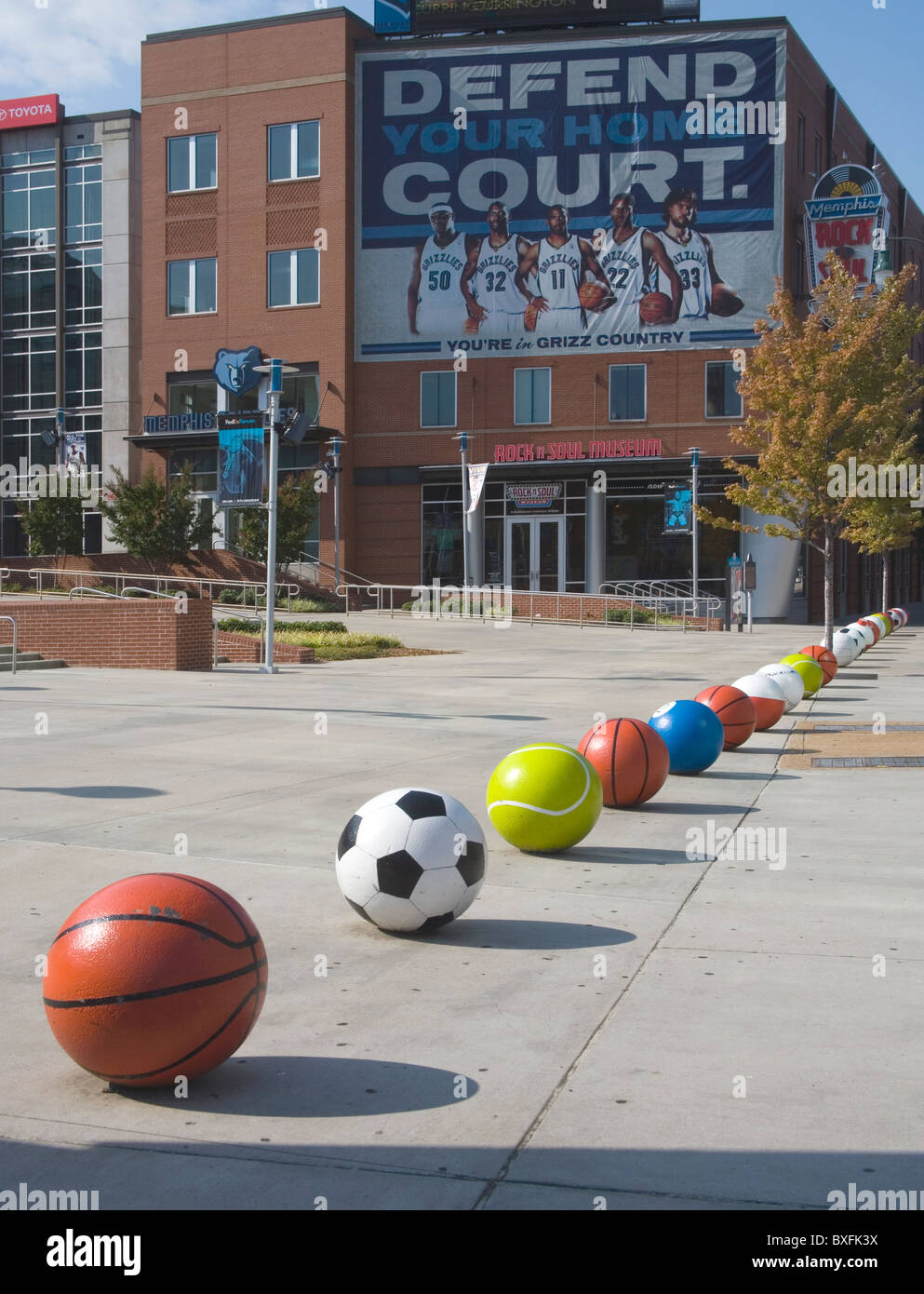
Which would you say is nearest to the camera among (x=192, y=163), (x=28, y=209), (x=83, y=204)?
(x=192, y=163)

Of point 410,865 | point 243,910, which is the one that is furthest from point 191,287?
point 243,910

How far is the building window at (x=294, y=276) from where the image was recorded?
50.9 metres

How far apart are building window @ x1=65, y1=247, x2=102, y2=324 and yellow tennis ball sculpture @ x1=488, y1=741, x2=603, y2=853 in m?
55.3

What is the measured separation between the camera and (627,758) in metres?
10.6

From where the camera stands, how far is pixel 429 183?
5003 centimetres

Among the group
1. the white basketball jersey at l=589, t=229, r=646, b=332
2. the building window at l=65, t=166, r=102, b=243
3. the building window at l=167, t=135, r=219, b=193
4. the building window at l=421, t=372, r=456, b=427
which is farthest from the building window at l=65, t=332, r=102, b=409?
the white basketball jersey at l=589, t=229, r=646, b=332

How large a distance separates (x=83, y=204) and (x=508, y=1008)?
6092 cm

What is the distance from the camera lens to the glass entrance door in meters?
50.4

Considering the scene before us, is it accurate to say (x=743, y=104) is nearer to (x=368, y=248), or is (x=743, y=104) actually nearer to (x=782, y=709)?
(x=368, y=248)

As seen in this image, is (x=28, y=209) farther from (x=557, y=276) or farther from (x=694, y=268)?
(x=694, y=268)

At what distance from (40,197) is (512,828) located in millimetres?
59212

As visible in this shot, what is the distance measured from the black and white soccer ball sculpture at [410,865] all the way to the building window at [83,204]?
5825cm

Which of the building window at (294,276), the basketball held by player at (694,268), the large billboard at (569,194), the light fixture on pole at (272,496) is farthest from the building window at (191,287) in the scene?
the light fixture on pole at (272,496)
